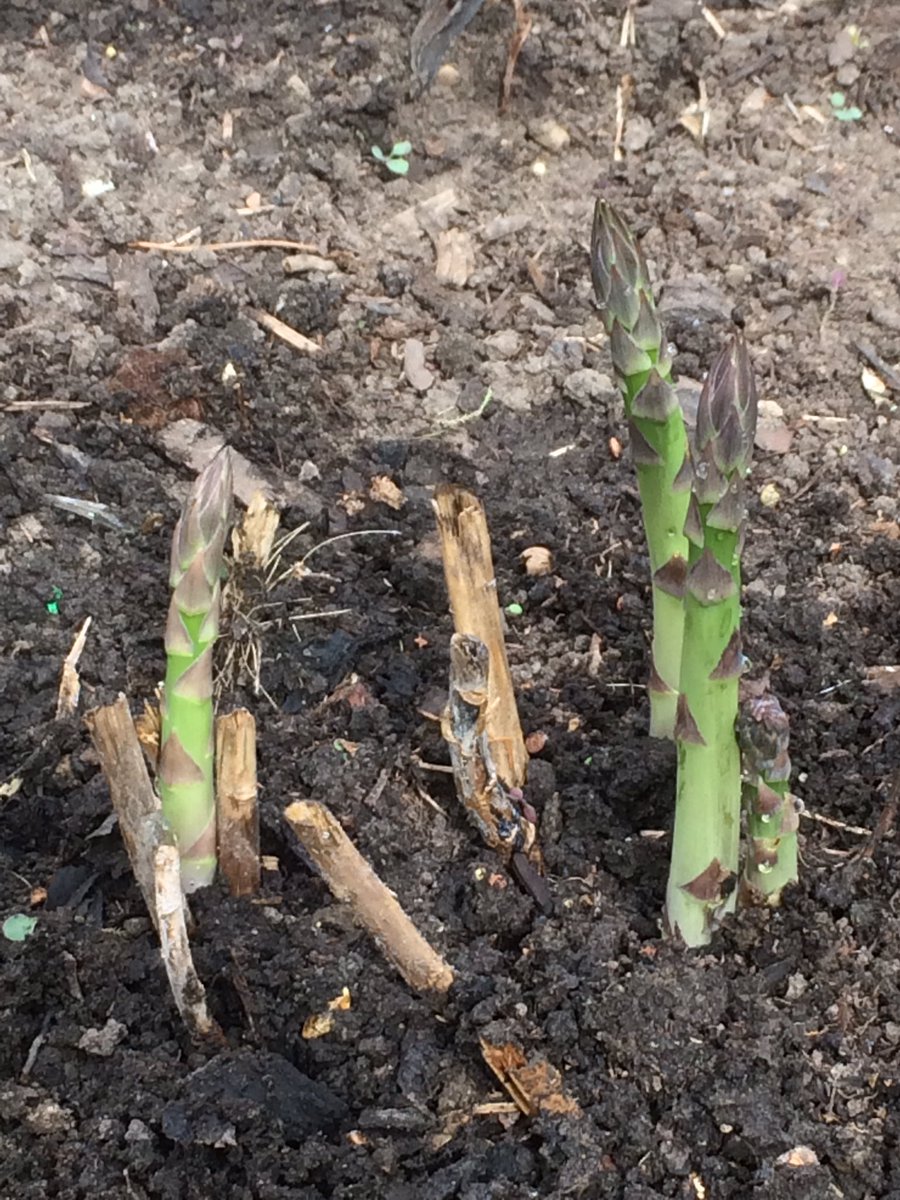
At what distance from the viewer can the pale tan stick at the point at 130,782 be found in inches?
72.5

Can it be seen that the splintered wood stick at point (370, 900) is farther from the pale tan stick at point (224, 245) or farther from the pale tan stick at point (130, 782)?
the pale tan stick at point (224, 245)

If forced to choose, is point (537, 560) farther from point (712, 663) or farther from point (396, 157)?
point (396, 157)

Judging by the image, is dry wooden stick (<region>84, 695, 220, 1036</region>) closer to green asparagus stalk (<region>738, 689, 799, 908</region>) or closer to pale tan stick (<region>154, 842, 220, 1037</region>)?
pale tan stick (<region>154, 842, 220, 1037</region>)

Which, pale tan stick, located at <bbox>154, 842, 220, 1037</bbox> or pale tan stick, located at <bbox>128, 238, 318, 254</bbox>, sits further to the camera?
pale tan stick, located at <bbox>128, 238, 318, 254</bbox>

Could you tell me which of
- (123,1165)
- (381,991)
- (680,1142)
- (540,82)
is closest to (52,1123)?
(123,1165)

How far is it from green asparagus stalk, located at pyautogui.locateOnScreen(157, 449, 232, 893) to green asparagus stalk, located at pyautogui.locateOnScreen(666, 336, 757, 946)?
69 cm

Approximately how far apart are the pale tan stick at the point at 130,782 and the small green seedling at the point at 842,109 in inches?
125

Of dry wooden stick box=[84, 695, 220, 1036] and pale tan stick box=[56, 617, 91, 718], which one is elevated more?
dry wooden stick box=[84, 695, 220, 1036]

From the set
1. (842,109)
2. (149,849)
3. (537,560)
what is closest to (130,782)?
(149,849)

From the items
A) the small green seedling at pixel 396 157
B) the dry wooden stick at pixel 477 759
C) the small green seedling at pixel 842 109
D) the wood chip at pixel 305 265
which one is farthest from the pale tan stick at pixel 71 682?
the small green seedling at pixel 842 109

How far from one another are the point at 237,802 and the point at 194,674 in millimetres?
243

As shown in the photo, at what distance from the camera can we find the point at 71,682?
239cm

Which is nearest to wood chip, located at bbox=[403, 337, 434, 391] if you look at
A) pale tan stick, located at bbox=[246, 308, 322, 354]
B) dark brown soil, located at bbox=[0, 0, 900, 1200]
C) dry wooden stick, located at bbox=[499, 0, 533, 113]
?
dark brown soil, located at bbox=[0, 0, 900, 1200]

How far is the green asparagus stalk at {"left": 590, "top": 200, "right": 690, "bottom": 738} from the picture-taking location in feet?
6.31
